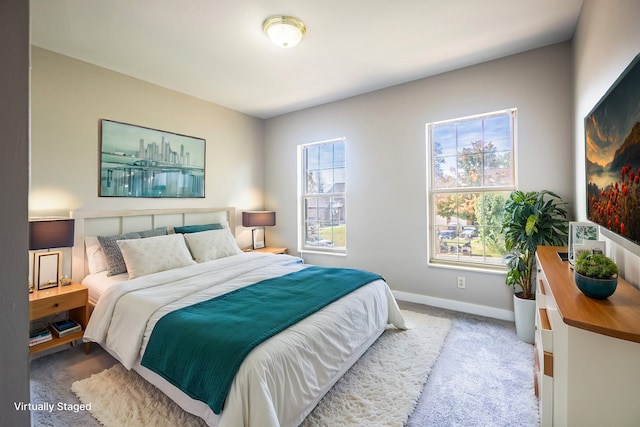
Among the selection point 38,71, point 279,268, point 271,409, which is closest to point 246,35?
point 38,71

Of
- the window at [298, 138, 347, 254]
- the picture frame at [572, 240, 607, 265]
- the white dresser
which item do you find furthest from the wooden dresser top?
the window at [298, 138, 347, 254]

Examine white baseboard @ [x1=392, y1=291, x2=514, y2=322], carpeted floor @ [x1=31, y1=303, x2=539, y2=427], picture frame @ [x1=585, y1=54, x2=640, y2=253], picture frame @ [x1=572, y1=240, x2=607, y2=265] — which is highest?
picture frame @ [x1=585, y1=54, x2=640, y2=253]

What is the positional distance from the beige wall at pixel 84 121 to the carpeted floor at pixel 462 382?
137cm

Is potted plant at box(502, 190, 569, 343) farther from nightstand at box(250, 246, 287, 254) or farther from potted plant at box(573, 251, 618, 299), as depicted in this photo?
nightstand at box(250, 246, 287, 254)

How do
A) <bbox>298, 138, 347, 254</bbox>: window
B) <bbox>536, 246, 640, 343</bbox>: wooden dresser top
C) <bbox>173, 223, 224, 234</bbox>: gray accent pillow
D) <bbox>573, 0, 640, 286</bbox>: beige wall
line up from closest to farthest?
<bbox>536, 246, 640, 343</bbox>: wooden dresser top
<bbox>573, 0, 640, 286</bbox>: beige wall
<bbox>173, 223, 224, 234</bbox>: gray accent pillow
<bbox>298, 138, 347, 254</bbox>: window

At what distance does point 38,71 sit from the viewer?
253cm

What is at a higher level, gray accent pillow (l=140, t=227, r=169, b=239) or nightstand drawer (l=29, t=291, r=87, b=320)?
gray accent pillow (l=140, t=227, r=169, b=239)

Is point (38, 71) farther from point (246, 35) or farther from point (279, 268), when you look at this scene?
point (279, 268)

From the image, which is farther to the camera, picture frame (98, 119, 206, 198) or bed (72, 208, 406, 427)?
picture frame (98, 119, 206, 198)

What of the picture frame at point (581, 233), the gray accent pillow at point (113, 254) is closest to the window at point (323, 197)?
the gray accent pillow at point (113, 254)

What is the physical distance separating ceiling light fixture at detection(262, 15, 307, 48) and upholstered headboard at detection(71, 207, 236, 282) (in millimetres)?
2305

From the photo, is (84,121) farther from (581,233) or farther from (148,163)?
(581,233)

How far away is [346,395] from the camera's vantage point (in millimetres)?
1876

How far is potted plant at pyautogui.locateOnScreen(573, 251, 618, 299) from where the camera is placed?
114 cm
